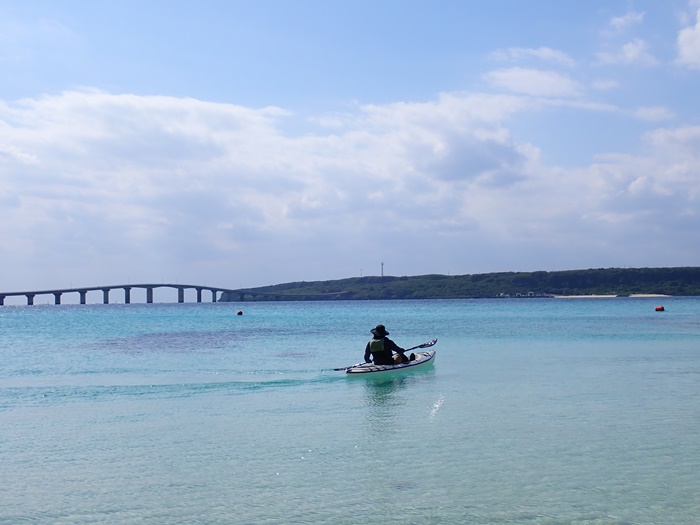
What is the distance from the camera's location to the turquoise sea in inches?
461

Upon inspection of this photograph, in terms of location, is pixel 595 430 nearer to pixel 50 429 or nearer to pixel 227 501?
pixel 227 501

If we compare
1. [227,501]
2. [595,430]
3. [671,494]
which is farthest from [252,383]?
[671,494]

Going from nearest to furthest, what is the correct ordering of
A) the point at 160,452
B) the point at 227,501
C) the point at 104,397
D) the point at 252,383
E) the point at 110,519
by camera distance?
1. the point at 110,519
2. the point at 227,501
3. the point at 160,452
4. the point at 104,397
5. the point at 252,383

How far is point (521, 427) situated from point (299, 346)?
30.5 metres

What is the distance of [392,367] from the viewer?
29.8m

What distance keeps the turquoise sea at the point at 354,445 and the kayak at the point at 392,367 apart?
52 centimetres

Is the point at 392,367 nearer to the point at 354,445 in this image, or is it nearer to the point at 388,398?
the point at 388,398

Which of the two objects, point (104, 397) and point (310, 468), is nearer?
point (310, 468)

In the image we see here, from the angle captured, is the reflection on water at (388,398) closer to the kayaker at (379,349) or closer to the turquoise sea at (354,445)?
the turquoise sea at (354,445)

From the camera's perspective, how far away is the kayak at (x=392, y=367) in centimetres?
2892

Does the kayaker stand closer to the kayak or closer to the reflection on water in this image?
the kayak

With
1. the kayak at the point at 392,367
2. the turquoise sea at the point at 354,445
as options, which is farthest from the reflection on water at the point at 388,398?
the kayak at the point at 392,367

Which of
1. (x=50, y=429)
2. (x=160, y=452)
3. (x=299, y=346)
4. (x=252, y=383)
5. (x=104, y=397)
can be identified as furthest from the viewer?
(x=299, y=346)

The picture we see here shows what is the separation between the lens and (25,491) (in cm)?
1287
